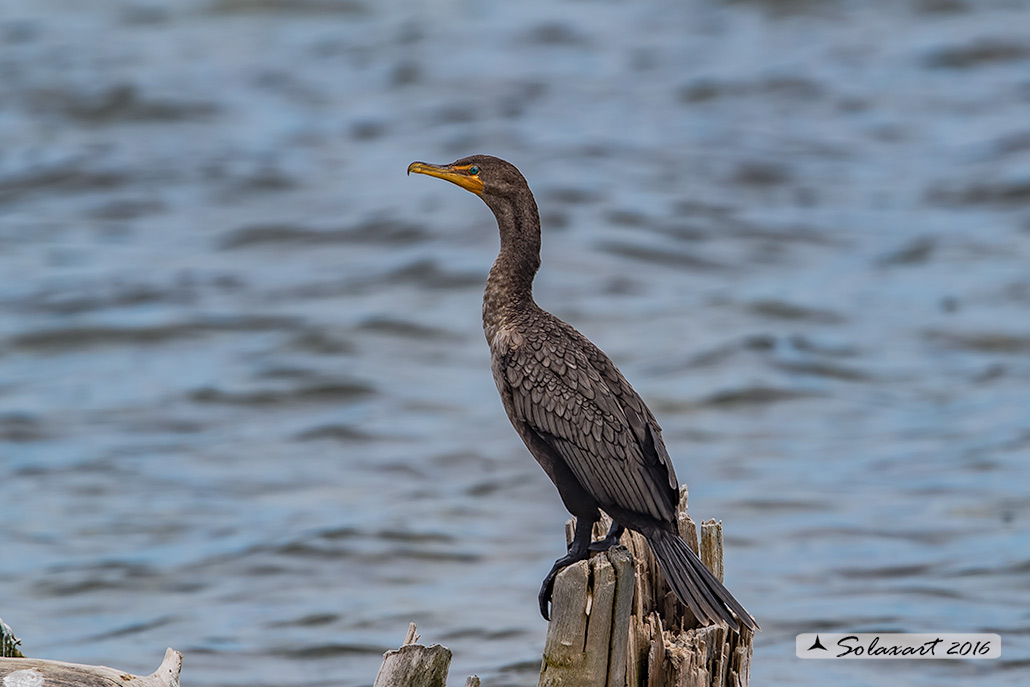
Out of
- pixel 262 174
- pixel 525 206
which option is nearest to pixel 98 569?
pixel 525 206

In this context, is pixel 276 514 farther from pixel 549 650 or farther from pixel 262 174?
pixel 262 174

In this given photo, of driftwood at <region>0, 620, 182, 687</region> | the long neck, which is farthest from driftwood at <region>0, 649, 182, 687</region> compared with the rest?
the long neck

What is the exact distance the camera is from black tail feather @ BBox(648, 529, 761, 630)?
4.99 metres

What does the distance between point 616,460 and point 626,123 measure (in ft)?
69.2

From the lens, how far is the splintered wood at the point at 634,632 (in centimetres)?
489

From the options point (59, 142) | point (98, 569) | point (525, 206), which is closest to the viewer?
point (525, 206)

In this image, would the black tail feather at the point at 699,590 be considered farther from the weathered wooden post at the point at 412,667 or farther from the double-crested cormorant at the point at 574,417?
the weathered wooden post at the point at 412,667

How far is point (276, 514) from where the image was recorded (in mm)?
13633

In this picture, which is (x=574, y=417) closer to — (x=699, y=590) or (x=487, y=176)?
(x=699, y=590)

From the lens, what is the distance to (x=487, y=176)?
5863 millimetres

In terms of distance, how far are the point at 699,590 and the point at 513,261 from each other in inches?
63.0

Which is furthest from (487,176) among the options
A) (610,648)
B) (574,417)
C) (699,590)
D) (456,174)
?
(610,648)

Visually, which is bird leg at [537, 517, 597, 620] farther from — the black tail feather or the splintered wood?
the black tail feather

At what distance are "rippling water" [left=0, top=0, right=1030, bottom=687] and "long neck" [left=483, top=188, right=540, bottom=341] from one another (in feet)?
14.1
